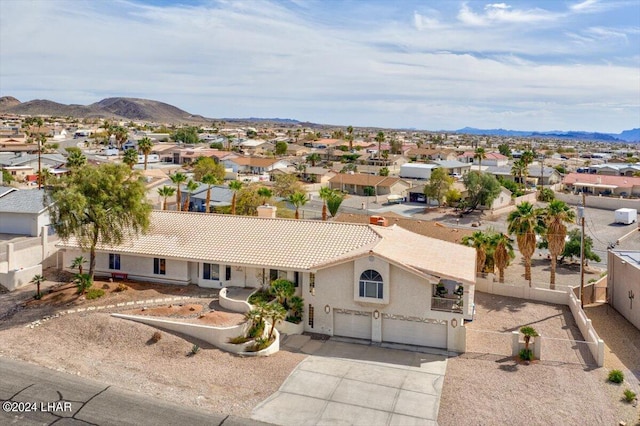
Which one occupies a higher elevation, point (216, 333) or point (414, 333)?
point (216, 333)

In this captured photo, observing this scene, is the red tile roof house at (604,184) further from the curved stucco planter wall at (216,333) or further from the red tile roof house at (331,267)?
the curved stucco planter wall at (216,333)

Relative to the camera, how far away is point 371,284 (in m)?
30.9

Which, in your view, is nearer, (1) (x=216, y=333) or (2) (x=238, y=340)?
(2) (x=238, y=340)

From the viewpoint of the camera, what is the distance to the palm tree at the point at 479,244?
40.9 meters

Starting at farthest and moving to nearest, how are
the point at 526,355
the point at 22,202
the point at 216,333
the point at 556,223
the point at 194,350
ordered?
1. the point at 22,202
2. the point at 556,223
3. the point at 216,333
4. the point at 526,355
5. the point at 194,350

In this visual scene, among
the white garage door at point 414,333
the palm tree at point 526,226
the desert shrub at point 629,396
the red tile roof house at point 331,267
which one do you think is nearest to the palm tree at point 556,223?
the palm tree at point 526,226

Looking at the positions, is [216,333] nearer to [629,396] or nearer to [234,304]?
[234,304]

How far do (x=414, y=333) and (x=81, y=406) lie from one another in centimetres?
1734

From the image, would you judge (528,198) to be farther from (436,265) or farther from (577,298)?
(436,265)

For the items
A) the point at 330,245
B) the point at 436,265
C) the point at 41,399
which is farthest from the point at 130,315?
the point at 436,265

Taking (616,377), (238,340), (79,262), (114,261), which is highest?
(79,262)

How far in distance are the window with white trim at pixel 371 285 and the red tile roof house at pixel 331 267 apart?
6cm

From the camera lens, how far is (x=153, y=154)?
424ft

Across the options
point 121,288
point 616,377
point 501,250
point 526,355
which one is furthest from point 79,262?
point 616,377
